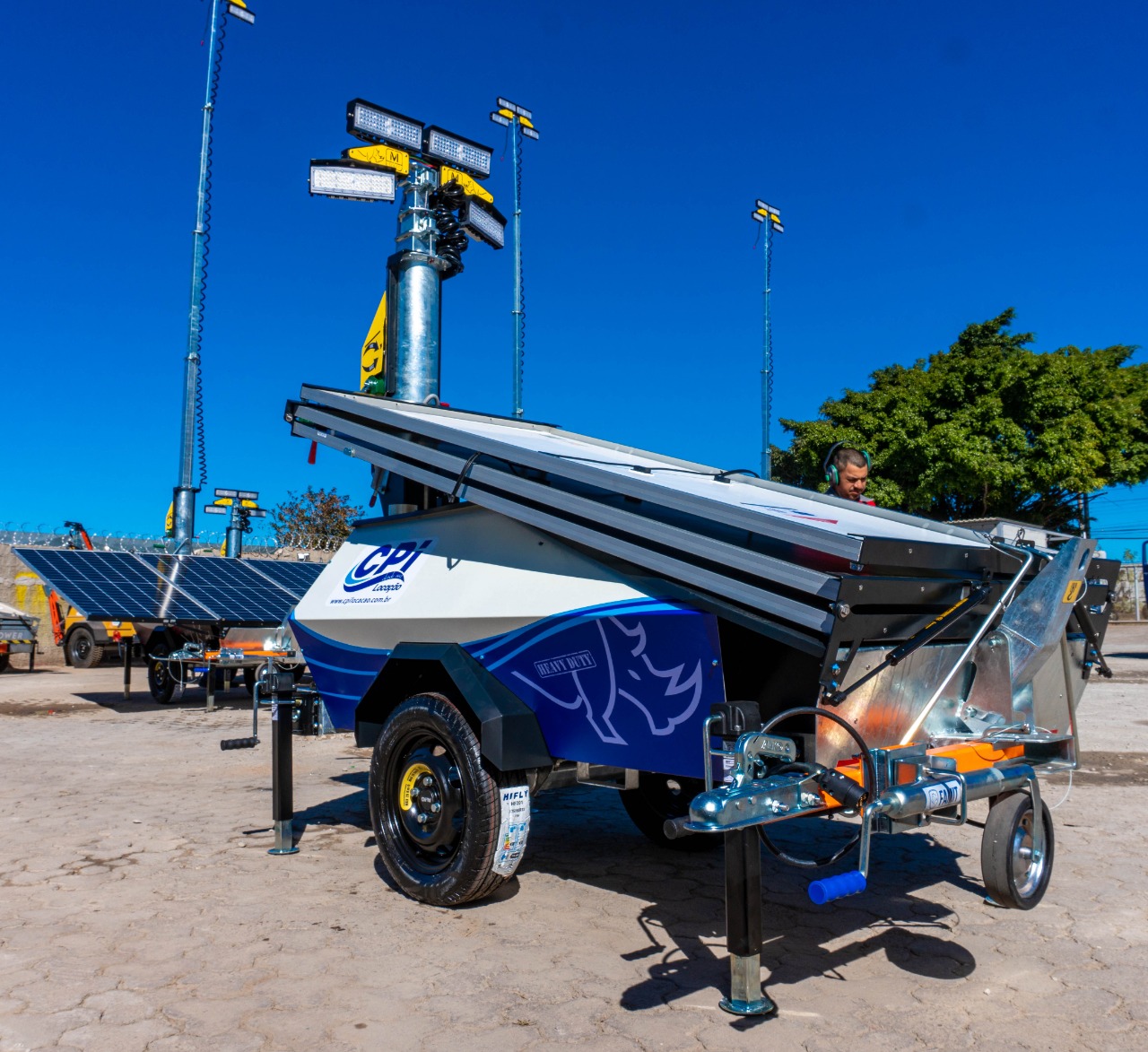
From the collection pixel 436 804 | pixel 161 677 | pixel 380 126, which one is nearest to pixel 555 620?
pixel 436 804

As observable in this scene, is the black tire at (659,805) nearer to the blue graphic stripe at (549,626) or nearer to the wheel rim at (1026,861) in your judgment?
the blue graphic stripe at (549,626)

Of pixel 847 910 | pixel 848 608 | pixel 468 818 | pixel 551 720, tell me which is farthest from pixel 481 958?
pixel 848 608

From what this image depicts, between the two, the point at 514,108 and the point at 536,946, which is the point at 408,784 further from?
the point at 514,108

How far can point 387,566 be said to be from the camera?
5109 millimetres

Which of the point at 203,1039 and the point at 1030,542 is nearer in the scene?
A: the point at 203,1039

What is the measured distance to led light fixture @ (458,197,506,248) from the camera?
8.20 metres

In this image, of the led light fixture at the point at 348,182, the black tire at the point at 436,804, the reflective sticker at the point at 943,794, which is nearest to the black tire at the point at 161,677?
the led light fixture at the point at 348,182

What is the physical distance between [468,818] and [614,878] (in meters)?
1.17

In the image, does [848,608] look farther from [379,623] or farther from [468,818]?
[379,623]

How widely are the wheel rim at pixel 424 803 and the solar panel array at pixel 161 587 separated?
8320 mm

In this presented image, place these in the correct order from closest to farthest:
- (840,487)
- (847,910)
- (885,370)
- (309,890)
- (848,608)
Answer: (848,608)
(847,910)
(309,890)
(840,487)
(885,370)

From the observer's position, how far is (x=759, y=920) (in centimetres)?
318

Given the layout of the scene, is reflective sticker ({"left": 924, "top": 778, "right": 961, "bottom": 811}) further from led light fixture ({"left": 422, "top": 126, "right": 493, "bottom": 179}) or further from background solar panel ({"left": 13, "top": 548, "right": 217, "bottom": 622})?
background solar panel ({"left": 13, "top": 548, "right": 217, "bottom": 622})

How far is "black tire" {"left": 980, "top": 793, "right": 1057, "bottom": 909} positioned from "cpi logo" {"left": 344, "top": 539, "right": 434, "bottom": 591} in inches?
110
